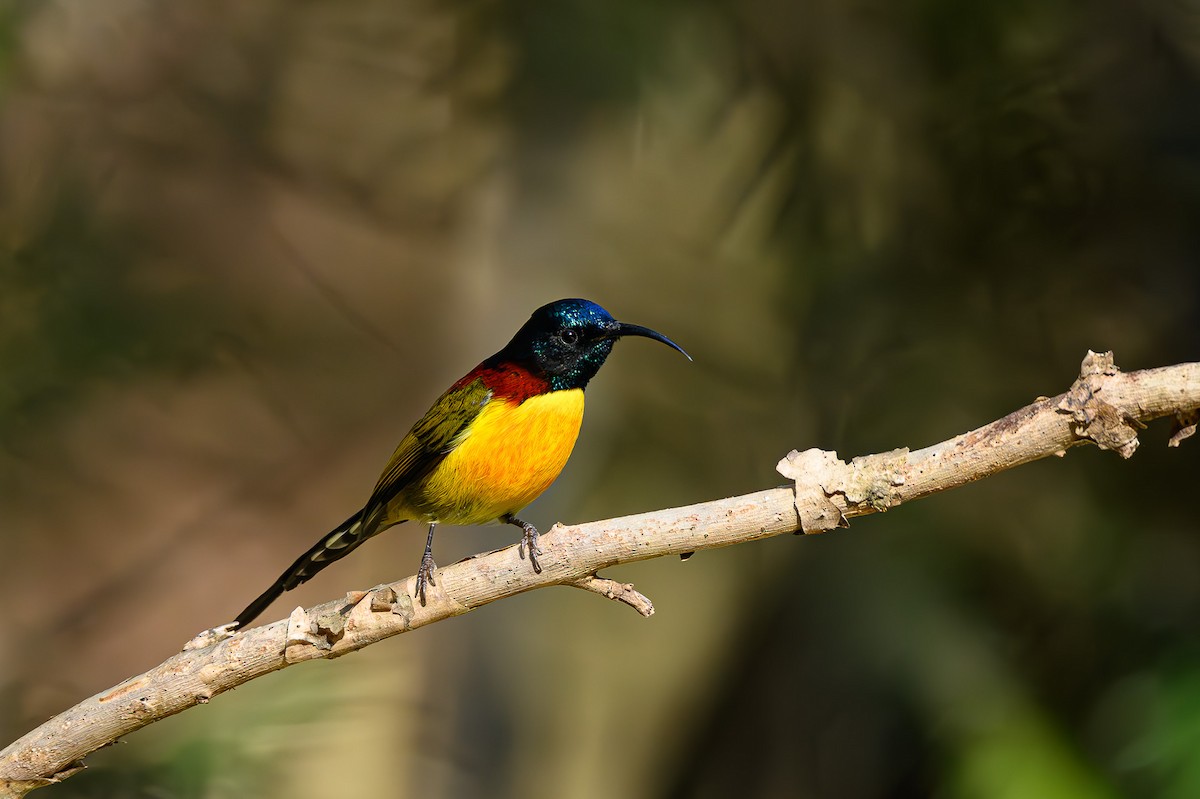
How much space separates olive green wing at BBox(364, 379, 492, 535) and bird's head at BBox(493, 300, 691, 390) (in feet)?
0.61

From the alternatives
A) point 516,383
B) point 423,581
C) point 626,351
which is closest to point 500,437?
point 516,383

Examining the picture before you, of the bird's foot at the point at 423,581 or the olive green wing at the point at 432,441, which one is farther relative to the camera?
the olive green wing at the point at 432,441

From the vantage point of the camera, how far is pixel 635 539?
2451 millimetres

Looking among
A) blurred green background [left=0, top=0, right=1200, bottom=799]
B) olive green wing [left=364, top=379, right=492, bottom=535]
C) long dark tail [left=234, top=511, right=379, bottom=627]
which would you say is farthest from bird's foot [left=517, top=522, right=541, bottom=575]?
blurred green background [left=0, top=0, right=1200, bottom=799]

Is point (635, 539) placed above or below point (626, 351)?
below

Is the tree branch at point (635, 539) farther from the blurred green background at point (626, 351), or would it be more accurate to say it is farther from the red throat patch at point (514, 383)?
the blurred green background at point (626, 351)

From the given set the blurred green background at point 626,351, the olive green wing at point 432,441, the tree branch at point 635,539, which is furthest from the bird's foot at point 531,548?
the blurred green background at point 626,351

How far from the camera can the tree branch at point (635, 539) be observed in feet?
7.11

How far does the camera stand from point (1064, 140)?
17.0 ft

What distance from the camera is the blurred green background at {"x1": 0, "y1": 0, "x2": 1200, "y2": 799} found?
4.92 metres

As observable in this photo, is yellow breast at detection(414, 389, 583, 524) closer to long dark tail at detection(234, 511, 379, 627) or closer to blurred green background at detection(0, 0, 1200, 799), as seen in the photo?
long dark tail at detection(234, 511, 379, 627)

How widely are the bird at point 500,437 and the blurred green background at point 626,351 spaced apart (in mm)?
1434

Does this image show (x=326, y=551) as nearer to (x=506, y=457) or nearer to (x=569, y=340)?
(x=506, y=457)

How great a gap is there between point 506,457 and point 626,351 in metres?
3.61
